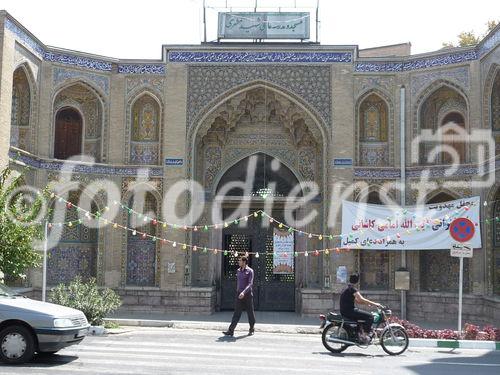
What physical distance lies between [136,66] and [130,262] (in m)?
5.50

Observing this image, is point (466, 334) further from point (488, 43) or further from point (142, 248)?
point (142, 248)

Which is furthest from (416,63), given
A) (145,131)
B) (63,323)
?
(63,323)

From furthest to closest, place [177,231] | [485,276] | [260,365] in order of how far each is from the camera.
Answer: [177,231] → [485,276] → [260,365]

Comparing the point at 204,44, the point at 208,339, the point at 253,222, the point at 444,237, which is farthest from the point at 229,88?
the point at 208,339

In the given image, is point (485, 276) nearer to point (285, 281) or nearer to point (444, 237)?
point (444, 237)

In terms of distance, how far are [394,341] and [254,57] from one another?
992cm

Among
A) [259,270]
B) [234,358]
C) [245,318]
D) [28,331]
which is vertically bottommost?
[245,318]

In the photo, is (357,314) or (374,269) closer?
(357,314)

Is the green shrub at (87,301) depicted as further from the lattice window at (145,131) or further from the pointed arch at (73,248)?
the lattice window at (145,131)

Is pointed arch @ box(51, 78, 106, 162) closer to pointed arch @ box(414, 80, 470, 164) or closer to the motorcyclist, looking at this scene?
pointed arch @ box(414, 80, 470, 164)

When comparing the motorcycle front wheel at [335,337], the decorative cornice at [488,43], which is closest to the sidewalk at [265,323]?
the motorcycle front wheel at [335,337]

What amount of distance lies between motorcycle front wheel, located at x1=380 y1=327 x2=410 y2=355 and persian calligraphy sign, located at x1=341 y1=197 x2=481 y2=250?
612cm

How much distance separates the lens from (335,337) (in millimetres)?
11203

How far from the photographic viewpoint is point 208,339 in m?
12.5
